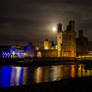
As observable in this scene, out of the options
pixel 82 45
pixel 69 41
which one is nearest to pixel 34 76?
pixel 69 41

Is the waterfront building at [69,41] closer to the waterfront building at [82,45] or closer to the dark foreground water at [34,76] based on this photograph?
the waterfront building at [82,45]

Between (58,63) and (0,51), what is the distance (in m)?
31.6

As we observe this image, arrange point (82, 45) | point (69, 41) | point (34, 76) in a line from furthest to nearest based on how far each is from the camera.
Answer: point (82, 45)
point (69, 41)
point (34, 76)

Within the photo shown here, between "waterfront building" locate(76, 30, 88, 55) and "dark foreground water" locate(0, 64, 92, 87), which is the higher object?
"waterfront building" locate(76, 30, 88, 55)

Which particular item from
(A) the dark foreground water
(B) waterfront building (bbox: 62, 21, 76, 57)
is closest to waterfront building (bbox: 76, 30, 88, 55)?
(B) waterfront building (bbox: 62, 21, 76, 57)

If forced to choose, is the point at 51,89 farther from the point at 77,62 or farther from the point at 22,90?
the point at 77,62

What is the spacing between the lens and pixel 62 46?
64.8m

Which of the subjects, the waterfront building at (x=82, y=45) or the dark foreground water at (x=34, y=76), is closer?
the dark foreground water at (x=34, y=76)

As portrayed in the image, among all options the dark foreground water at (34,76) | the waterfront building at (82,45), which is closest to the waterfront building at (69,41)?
the waterfront building at (82,45)

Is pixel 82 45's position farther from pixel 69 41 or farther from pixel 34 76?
pixel 34 76

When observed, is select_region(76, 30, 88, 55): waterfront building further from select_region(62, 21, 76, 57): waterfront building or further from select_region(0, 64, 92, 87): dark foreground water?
select_region(0, 64, 92, 87): dark foreground water

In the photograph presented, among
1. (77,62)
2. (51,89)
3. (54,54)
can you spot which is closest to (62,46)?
(54,54)

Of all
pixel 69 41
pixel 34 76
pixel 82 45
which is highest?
pixel 69 41

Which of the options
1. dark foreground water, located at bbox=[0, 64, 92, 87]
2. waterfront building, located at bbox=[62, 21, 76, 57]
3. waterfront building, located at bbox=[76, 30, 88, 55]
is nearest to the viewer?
dark foreground water, located at bbox=[0, 64, 92, 87]
